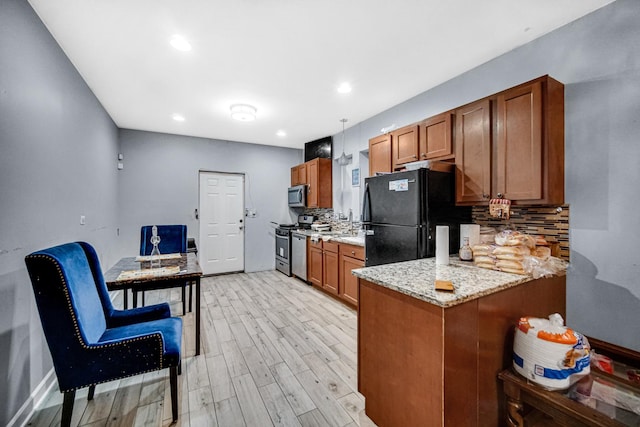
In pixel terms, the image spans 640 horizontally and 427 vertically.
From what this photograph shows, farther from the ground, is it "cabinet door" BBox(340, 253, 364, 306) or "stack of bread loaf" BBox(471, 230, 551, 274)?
"stack of bread loaf" BBox(471, 230, 551, 274)

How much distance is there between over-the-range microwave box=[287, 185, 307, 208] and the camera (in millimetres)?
5164

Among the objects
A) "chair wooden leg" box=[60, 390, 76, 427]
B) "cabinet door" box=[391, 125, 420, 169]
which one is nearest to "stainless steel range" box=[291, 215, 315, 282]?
"cabinet door" box=[391, 125, 420, 169]

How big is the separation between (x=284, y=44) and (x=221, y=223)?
12.4 feet

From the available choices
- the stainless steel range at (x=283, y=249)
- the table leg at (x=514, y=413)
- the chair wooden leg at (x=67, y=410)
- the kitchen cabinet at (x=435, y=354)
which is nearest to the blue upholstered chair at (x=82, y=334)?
the chair wooden leg at (x=67, y=410)

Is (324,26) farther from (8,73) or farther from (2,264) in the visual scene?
(2,264)

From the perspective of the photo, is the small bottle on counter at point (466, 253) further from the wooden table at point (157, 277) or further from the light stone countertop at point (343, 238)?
the wooden table at point (157, 277)

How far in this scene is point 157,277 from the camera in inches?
77.6

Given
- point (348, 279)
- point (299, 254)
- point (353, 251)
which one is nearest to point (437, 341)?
point (353, 251)

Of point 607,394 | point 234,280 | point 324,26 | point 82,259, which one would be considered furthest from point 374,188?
point 234,280

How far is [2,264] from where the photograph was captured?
1444mm

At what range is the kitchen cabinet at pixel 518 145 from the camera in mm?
1799

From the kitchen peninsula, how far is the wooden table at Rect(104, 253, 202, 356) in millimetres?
1421

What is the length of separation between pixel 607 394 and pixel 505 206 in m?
1.15

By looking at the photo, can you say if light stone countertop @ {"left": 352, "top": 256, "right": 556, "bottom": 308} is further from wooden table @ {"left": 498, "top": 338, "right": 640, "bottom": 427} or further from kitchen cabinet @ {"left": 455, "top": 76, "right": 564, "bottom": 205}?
kitchen cabinet @ {"left": 455, "top": 76, "right": 564, "bottom": 205}
